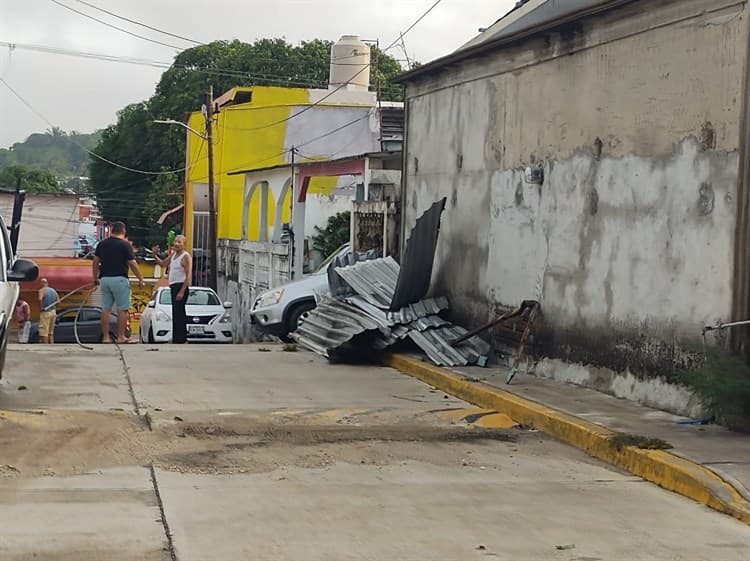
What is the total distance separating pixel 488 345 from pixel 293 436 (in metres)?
5.07

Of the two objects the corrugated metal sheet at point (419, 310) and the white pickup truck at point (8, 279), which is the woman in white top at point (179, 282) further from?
the white pickup truck at point (8, 279)

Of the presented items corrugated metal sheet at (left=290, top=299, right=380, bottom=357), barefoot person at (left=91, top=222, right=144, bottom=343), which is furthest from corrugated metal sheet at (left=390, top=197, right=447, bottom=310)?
barefoot person at (left=91, top=222, right=144, bottom=343)

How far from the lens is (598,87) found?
37.8ft

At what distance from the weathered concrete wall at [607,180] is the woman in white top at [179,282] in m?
4.36

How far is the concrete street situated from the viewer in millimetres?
6082

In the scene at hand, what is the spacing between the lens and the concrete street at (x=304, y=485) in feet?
20.0

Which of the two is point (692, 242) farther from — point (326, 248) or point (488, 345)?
point (326, 248)

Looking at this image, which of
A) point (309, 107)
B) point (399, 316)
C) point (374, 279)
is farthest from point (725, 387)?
point (309, 107)

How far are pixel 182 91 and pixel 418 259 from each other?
56.7m

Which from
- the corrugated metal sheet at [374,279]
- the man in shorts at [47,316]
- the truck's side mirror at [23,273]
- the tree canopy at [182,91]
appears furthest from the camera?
the tree canopy at [182,91]

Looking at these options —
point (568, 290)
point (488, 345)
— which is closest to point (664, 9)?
point (568, 290)

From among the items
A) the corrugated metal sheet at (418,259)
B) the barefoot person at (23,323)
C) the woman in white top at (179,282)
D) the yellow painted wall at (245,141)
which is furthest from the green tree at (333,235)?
the corrugated metal sheet at (418,259)

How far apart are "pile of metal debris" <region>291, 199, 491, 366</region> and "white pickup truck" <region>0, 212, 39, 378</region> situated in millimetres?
4316

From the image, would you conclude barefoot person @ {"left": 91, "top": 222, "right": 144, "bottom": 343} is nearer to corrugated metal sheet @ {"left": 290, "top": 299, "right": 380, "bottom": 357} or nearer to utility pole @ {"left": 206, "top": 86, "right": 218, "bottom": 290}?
corrugated metal sheet @ {"left": 290, "top": 299, "right": 380, "bottom": 357}
